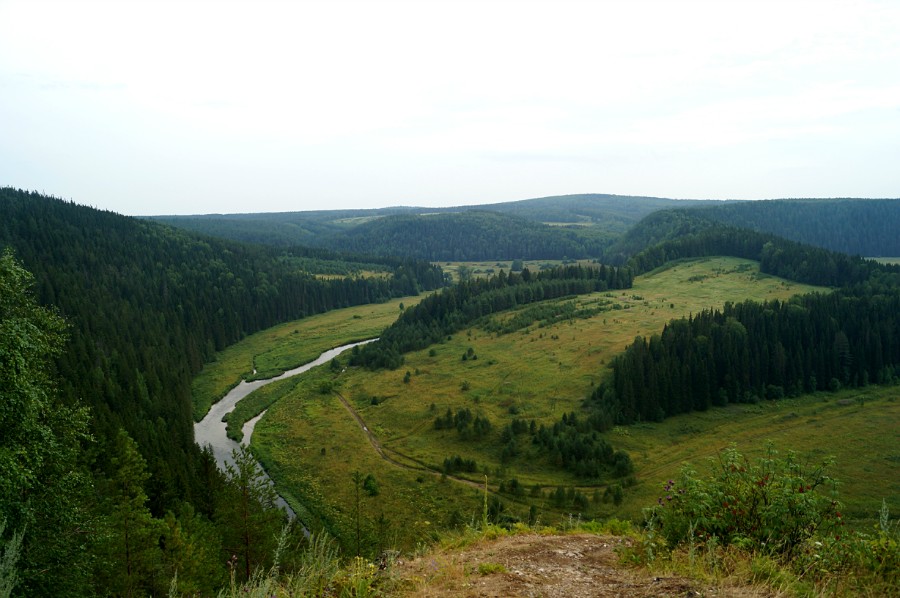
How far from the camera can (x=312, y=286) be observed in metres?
189

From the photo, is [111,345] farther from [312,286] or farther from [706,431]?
[312,286]

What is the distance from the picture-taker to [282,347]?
437 feet

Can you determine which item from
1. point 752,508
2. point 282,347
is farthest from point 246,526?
point 282,347

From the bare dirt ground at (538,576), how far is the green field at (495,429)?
34.0 m

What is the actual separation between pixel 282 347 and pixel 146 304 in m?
33.6

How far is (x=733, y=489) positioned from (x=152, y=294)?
149870 mm

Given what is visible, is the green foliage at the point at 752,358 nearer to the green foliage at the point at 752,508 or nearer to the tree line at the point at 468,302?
the tree line at the point at 468,302

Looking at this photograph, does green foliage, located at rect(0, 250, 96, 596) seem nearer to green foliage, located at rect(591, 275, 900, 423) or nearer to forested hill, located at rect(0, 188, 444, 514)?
forested hill, located at rect(0, 188, 444, 514)

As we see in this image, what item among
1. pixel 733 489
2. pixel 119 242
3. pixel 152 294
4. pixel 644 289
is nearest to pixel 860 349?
pixel 644 289

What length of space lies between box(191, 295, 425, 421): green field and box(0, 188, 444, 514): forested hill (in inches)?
151

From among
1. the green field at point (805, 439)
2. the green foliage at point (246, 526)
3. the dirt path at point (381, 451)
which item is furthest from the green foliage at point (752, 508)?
the dirt path at point (381, 451)

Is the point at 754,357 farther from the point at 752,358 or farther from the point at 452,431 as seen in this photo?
the point at 452,431

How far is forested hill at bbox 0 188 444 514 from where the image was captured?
166 feet

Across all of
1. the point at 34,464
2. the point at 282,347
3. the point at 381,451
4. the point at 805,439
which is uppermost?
the point at 34,464
